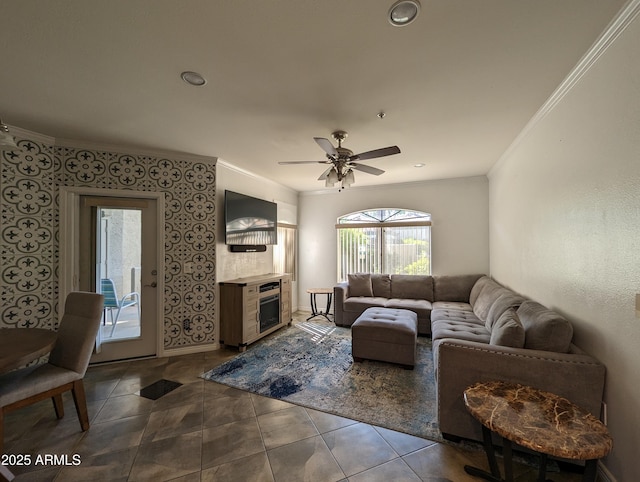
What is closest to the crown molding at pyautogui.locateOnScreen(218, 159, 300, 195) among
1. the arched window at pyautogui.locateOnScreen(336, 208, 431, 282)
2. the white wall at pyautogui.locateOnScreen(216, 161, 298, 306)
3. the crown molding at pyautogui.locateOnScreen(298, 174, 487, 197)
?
the white wall at pyautogui.locateOnScreen(216, 161, 298, 306)

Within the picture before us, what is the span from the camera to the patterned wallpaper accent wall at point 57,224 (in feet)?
8.70

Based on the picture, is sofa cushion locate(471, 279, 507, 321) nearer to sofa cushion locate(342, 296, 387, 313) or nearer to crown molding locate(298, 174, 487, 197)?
sofa cushion locate(342, 296, 387, 313)

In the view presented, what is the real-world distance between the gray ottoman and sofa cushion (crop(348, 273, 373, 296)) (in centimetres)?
160

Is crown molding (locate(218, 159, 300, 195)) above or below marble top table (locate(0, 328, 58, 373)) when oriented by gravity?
above

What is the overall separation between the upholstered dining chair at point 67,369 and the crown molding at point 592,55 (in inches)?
151

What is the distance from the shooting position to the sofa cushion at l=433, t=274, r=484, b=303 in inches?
172

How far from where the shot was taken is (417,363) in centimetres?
316

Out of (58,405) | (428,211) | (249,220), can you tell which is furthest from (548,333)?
(58,405)

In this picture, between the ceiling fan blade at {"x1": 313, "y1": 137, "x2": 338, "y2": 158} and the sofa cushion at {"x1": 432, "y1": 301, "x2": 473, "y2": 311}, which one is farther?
the sofa cushion at {"x1": 432, "y1": 301, "x2": 473, "y2": 311}

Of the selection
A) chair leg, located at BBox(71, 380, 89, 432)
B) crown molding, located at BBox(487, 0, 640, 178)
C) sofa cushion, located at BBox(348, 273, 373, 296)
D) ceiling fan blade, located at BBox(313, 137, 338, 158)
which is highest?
crown molding, located at BBox(487, 0, 640, 178)

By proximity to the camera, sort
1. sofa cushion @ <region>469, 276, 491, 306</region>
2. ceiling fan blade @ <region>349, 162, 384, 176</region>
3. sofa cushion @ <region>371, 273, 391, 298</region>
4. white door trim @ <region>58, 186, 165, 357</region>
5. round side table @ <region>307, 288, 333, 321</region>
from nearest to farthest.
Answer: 1. ceiling fan blade @ <region>349, 162, 384, 176</region>
2. white door trim @ <region>58, 186, 165, 357</region>
3. sofa cushion @ <region>469, 276, 491, 306</region>
4. sofa cushion @ <region>371, 273, 391, 298</region>
5. round side table @ <region>307, 288, 333, 321</region>

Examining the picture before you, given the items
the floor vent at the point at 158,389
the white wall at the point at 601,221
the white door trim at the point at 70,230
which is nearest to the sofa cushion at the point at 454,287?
the white wall at the point at 601,221

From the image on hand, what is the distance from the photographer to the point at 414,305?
4176mm

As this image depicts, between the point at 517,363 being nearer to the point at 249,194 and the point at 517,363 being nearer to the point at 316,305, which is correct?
the point at 249,194
